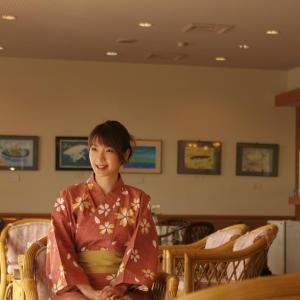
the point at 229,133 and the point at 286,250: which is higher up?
the point at 229,133

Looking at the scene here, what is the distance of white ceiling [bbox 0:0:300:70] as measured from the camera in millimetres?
6434

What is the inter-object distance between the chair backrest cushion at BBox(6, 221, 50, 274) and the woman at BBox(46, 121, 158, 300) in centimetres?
237

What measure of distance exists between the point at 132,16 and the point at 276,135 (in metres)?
4.13

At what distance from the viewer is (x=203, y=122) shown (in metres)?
10.0

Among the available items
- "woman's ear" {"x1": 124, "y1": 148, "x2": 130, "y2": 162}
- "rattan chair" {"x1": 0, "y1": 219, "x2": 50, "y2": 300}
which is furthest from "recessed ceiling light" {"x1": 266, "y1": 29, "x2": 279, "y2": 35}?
"woman's ear" {"x1": 124, "y1": 148, "x2": 130, "y2": 162}

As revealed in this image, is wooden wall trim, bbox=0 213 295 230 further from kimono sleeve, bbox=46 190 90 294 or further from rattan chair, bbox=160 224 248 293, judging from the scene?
kimono sleeve, bbox=46 190 90 294

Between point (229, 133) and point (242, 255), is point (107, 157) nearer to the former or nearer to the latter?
point (242, 255)

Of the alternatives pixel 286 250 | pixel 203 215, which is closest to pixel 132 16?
pixel 286 250

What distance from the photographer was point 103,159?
280 cm

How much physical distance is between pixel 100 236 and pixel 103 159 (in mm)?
326

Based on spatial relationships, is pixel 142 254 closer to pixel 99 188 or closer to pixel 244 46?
pixel 99 188

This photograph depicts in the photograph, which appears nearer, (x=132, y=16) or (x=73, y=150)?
(x=132, y=16)

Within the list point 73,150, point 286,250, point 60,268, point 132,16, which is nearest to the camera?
point 60,268

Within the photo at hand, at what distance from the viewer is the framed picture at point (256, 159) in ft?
33.1
